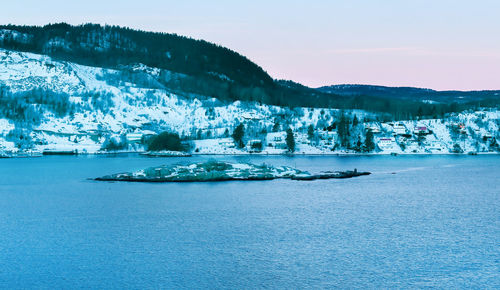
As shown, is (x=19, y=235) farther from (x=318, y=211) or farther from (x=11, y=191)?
(x=11, y=191)

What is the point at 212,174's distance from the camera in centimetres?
9875

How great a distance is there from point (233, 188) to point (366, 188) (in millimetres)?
21615

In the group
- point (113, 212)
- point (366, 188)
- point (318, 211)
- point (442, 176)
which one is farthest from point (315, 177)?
point (113, 212)

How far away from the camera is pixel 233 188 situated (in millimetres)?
84750

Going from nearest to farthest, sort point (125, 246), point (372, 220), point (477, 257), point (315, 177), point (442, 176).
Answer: point (477, 257) → point (125, 246) → point (372, 220) → point (315, 177) → point (442, 176)

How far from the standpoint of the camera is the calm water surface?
33.1 meters

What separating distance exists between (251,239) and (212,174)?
55.3 m

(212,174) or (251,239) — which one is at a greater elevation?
(212,174)

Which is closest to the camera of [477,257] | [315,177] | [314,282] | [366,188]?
[314,282]

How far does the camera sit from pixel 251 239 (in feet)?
144

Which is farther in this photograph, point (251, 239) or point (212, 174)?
point (212, 174)

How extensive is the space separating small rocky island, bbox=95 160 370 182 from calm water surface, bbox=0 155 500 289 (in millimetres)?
17718

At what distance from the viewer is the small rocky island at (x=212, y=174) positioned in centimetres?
9788

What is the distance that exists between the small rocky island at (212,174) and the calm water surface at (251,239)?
58.1ft
